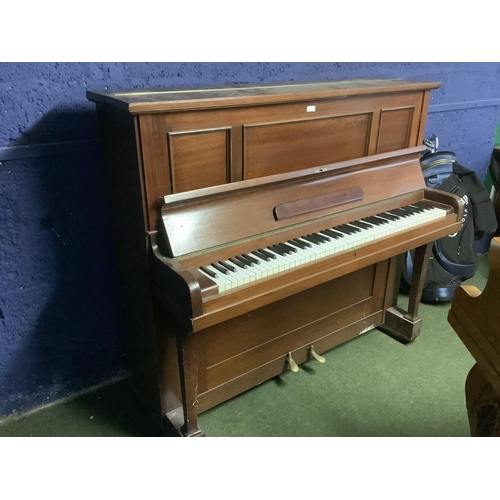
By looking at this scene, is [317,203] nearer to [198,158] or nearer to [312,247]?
[312,247]

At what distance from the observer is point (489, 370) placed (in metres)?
1.10

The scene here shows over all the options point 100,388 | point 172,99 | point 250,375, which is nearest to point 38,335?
point 100,388

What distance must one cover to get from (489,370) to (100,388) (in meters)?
1.70

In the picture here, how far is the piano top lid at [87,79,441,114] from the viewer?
4.72 ft

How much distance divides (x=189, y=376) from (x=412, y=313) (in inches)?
55.0

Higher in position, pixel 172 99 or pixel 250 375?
pixel 172 99

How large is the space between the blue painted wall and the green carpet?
5.1 inches

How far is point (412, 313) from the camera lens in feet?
8.21

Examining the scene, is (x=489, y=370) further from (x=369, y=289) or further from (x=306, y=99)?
(x=369, y=289)

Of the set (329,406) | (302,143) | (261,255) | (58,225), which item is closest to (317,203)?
(302,143)

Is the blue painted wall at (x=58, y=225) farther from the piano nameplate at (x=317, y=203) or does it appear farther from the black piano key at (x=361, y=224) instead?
the black piano key at (x=361, y=224)

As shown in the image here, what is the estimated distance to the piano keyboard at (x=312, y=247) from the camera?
1.56 meters

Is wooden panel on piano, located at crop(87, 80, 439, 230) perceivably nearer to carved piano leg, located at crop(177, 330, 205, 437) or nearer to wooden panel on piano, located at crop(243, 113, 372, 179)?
wooden panel on piano, located at crop(243, 113, 372, 179)

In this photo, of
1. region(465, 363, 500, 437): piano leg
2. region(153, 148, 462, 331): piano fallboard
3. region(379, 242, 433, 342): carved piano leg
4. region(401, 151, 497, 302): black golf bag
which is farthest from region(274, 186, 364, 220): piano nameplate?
region(401, 151, 497, 302): black golf bag
